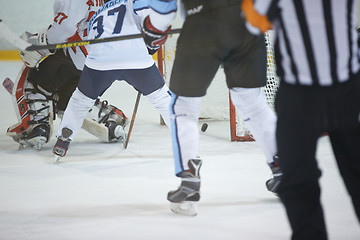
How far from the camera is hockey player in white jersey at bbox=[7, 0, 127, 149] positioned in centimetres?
354

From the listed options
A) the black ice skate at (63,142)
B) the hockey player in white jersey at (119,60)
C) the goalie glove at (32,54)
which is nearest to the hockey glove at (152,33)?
the hockey player in white jersey at (119,60)

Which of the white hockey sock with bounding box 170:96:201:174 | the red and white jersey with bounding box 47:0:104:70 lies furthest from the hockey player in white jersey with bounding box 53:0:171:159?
the white hockey sock with bounding box 170:96:201:174

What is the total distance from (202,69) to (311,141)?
722 millimetres

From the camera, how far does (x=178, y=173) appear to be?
214 centimetres

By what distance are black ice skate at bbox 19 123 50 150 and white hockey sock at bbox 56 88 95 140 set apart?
48 centimetres

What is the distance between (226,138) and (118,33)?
46.9 inches

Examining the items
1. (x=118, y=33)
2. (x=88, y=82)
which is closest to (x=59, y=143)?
(x=88, y=82)

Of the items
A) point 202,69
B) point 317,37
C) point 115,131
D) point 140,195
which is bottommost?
point 115,131

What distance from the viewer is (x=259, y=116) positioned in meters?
2.21

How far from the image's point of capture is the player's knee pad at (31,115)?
11.8 feet

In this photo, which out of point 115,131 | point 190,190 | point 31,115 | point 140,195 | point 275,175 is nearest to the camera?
point 190,190

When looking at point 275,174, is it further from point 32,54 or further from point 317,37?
point 32,54

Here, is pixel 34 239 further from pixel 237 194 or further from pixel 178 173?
pixel 237 194

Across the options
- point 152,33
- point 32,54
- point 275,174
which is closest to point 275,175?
point 275,174
